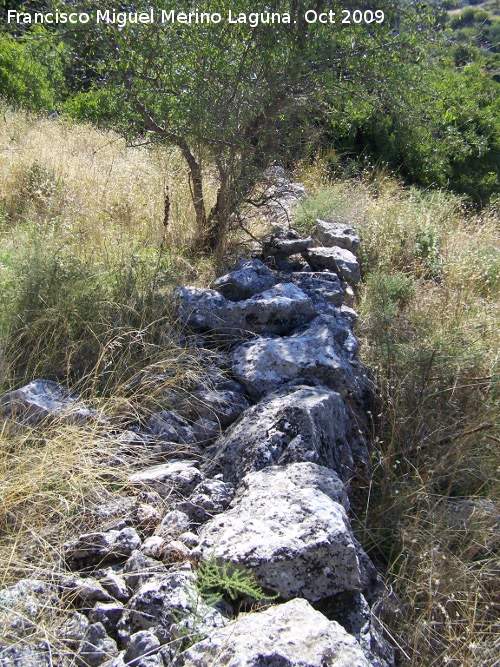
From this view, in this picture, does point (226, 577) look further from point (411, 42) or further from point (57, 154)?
point (57, 154)

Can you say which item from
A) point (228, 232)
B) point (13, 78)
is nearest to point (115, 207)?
point (228, 232)

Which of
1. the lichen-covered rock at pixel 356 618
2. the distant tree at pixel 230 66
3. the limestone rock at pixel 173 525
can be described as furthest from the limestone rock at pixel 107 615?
the distant tree at pixel 230 66

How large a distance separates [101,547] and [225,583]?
1.71 ft

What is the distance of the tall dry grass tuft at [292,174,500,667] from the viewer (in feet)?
7.73

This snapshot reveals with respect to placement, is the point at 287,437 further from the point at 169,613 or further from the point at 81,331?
the point at 81,331

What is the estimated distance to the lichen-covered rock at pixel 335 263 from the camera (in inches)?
187

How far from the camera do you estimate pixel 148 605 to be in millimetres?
1806

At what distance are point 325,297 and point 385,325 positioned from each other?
19.2 inches

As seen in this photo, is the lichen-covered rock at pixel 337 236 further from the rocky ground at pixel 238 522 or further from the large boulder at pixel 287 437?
the large boulder at pixel 287 437

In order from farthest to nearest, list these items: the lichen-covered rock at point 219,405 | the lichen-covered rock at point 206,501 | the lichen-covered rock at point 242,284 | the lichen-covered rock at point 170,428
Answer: the lichen-covered rock at point 242,284 → the lichen-covered rock at point 219,405 → the lichen-covered rock at point 170,428 → the lichen-covered rock at point 206,501

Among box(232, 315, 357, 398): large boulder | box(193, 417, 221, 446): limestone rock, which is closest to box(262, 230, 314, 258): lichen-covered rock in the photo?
box(232, 315, 357, 398): large boulder

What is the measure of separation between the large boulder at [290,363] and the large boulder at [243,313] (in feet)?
0.78

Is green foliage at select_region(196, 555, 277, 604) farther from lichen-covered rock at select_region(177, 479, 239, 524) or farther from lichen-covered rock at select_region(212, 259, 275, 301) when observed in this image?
lichen-covered rock at select_region(212, 259, 275, 301)

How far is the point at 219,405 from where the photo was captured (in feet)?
9.86
